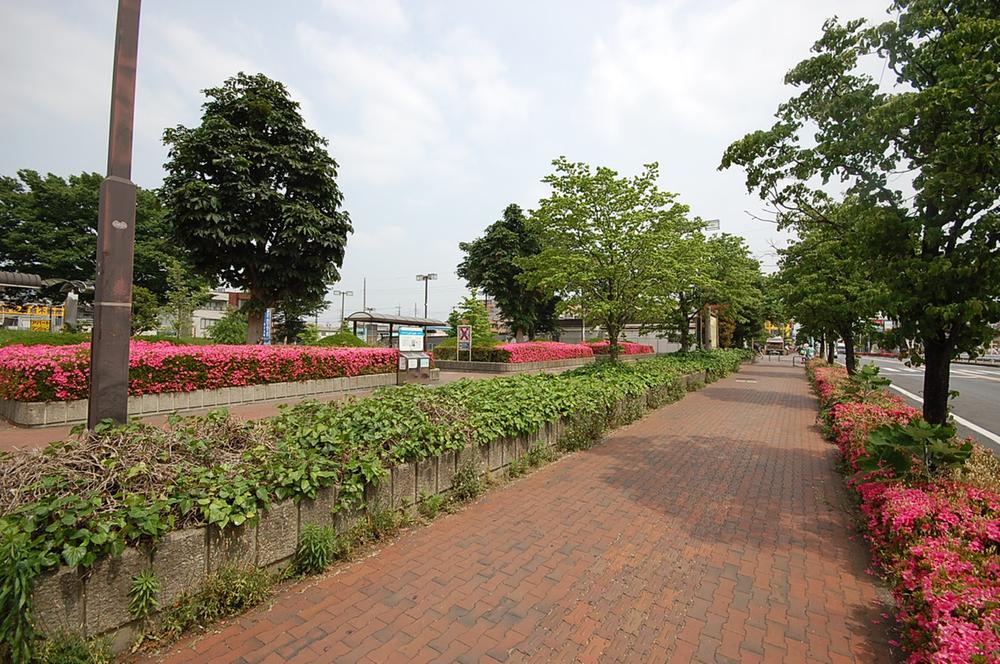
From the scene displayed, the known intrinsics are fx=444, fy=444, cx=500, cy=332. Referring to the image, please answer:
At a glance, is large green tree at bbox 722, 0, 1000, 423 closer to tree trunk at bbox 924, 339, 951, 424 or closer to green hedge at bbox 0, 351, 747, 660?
tree trunk at bbox 924, 339, 951, 424

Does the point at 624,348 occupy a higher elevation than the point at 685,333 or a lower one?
lower

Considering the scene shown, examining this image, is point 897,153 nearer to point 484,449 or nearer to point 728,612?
point 728,612

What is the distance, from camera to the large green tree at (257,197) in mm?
15047

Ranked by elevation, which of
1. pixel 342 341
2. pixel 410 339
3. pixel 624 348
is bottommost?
pixel 624 348

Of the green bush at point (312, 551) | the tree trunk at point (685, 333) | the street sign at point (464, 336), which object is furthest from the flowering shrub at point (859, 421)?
the tree trunk at point (685, 333)

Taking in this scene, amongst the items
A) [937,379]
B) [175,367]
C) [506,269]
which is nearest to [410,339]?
[175,367]

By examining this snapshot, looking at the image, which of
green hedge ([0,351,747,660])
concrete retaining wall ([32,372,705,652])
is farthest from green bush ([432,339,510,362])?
concrete retaining wall ([32,372,705,652])

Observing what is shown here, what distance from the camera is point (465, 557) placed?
3.65 m

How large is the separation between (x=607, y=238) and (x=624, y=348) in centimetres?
2418

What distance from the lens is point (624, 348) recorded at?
34312 mm

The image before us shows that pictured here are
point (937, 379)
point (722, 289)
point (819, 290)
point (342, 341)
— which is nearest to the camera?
point (937, 379)

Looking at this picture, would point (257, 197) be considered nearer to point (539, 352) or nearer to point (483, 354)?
point (483, 354)

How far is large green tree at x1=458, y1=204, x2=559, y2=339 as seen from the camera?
121 feet

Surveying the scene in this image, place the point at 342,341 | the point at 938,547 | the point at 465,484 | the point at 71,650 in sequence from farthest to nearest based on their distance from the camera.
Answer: the point at 342,341 → the point at 465,484 → the point at 938,547 → the point at 71,650
